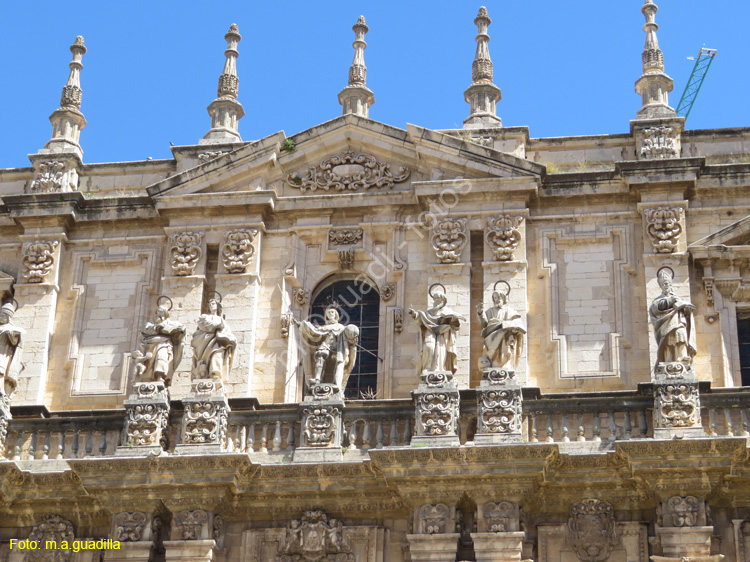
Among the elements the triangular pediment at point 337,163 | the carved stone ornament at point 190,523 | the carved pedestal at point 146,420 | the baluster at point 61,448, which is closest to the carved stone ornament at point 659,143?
the triangular pediment at point 337,163

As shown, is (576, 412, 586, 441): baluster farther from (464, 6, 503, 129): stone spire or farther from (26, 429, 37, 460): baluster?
(26, 429, 37, 460): baluster

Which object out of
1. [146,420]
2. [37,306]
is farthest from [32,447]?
[37,306]

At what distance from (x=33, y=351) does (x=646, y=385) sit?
9.34 meters

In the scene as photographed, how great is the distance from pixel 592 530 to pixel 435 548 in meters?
2.15

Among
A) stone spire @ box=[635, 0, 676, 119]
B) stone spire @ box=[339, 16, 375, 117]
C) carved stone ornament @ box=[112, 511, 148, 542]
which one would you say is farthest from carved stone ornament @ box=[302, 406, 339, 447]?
stone spire @ box=[635, 0, 676, 119]

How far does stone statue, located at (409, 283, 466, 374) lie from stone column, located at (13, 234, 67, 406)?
237 inches

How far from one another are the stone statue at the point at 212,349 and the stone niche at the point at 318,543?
90.6 inches

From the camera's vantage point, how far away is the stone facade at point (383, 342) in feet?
73.8

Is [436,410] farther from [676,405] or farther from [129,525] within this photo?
[129,525]

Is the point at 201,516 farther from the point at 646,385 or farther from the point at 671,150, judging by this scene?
the point at 671,150

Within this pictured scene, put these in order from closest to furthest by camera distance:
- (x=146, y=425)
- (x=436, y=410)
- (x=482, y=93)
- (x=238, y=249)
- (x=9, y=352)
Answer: (x=436, y=410) < (x=146, y=425) < (x=9, y=352) < (x=238, y=249) < (x=482, y=93)

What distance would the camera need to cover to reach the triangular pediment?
86.5ft

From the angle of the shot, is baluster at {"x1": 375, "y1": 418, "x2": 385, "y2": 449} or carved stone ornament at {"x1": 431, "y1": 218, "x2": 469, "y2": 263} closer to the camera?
baluster at {"x1": 375, "y1": 418, "x2": 385, "y2": 449}

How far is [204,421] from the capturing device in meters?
23.1
